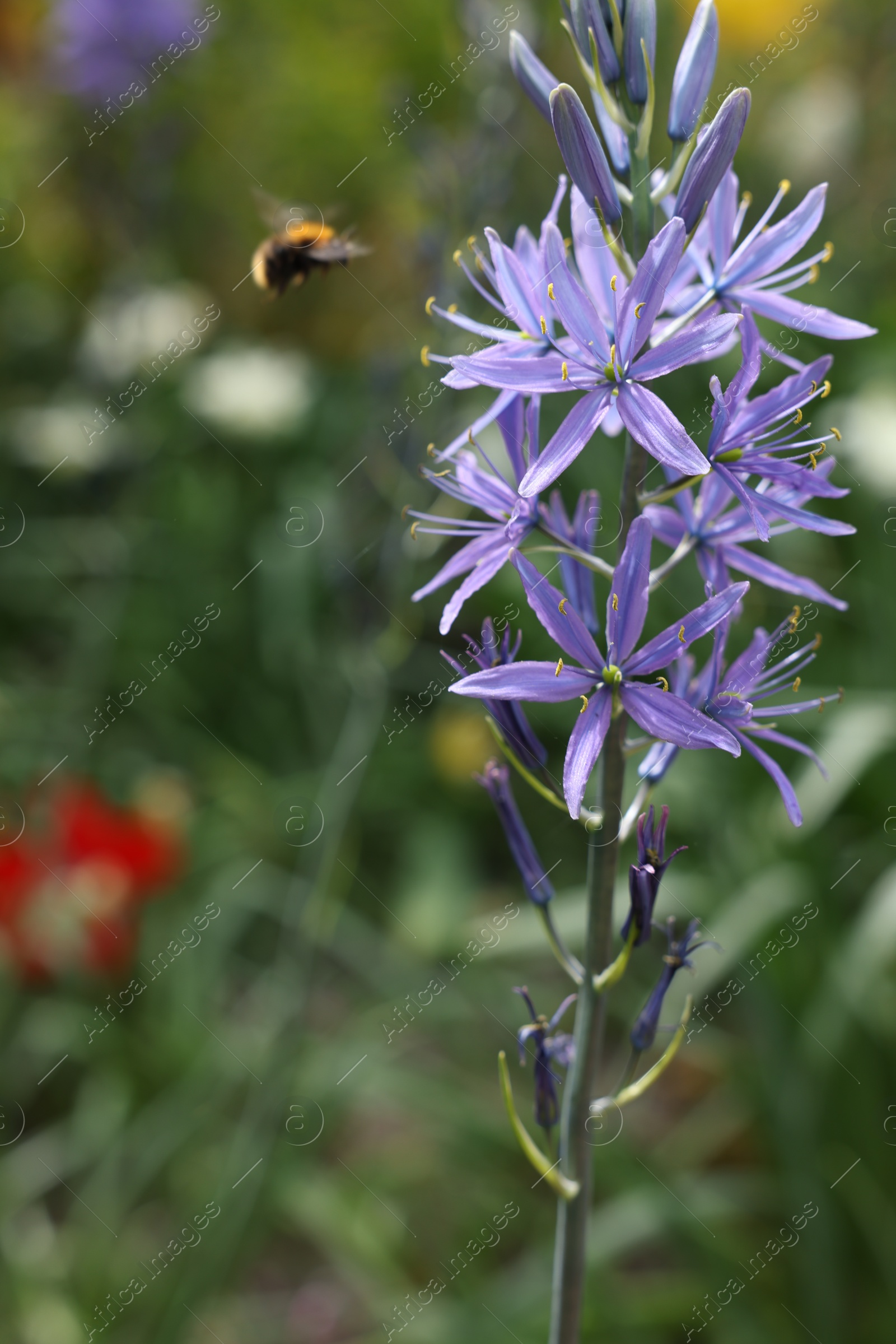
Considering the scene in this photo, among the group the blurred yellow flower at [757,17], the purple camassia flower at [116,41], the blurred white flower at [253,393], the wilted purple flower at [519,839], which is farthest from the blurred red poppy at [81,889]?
the blurred yellow flower at [757,17]

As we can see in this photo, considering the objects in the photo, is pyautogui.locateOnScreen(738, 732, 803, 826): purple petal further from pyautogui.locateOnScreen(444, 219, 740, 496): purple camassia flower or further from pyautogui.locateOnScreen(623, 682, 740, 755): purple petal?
pyautogui.locateOnScreen(444, 219, 740, 496): purple camassia flower

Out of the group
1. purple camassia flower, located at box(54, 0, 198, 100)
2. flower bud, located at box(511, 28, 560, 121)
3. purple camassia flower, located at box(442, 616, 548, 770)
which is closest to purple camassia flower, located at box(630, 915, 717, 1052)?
purple camassia flower, located at box(442, 616, 548, 770)

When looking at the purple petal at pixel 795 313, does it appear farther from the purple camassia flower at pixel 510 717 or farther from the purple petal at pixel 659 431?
the purple camassia flower at pixel 510 717

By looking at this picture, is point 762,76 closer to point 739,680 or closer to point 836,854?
point 836,854

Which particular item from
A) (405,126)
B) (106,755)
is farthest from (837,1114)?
(405,126)

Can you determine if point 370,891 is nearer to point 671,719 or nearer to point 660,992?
point 660,992
